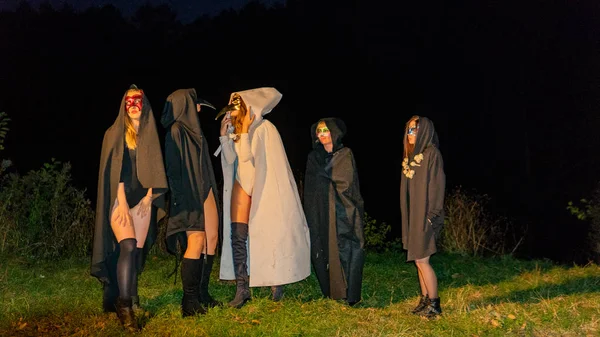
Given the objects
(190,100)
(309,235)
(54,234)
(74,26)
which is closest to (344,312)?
(309,235)

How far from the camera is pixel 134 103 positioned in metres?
6.66

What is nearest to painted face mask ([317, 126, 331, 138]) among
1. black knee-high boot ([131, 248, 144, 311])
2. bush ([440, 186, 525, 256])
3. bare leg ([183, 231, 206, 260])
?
bare leg ([183, 231, 206, 260])

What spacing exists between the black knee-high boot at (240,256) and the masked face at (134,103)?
1.48 m

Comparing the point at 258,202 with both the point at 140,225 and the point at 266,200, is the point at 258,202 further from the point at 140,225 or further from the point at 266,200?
the point at 140,225

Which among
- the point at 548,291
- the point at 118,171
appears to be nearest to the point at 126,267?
the point at 118,171

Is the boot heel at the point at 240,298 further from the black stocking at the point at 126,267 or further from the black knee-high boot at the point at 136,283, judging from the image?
the black stocking at the point at 126,267

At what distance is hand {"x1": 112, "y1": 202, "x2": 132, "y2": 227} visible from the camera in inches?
256

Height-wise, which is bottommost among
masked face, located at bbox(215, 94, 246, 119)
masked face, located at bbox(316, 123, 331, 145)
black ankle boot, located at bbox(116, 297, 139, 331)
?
black ankle boot, located at bbox(116, 297, 139, 331)

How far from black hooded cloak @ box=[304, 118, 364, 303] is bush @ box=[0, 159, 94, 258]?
15.5 feet

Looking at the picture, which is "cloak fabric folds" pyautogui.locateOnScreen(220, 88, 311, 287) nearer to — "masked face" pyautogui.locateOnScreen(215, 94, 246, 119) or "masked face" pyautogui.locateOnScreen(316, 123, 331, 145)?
"masked face" pyautogui.locateOnScreen(215, 94, 246, 119)

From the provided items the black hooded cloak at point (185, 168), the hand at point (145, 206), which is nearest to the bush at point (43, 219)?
the hand at point (145, 206)

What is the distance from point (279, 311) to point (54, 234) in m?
5.57

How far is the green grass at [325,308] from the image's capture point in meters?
6.36

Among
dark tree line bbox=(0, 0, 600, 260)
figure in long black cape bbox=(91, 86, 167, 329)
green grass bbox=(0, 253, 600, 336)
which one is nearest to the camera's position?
green grass bbox=(0, 253, 600, 336)
